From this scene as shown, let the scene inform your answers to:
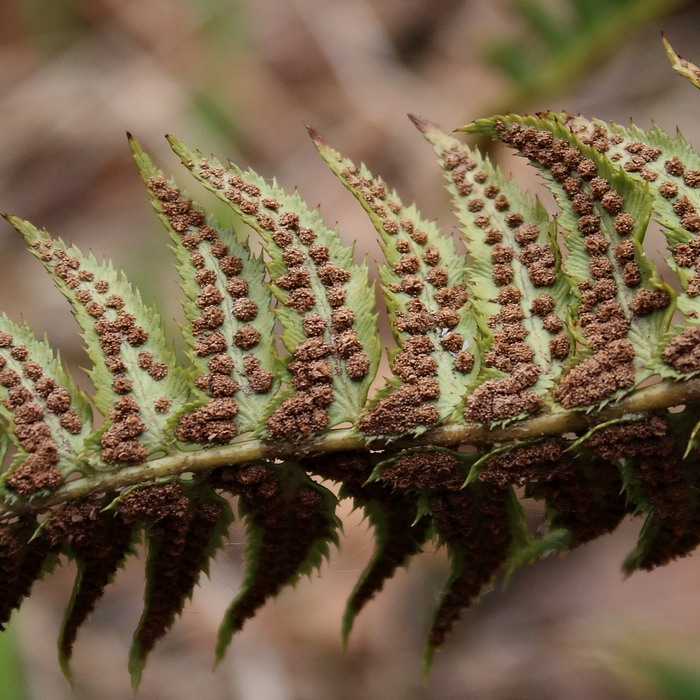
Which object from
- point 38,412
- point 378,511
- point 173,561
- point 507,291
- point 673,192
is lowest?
point 173,561

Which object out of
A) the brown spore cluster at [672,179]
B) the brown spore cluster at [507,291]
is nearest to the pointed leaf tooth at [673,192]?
the brown spore cluster at [672,179]

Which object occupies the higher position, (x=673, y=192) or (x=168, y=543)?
(x=673, y=192)

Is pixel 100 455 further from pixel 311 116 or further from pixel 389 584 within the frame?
pixel 311 116

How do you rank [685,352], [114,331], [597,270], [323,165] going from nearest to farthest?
[685,352], [597,270], [114,331], [323,165]

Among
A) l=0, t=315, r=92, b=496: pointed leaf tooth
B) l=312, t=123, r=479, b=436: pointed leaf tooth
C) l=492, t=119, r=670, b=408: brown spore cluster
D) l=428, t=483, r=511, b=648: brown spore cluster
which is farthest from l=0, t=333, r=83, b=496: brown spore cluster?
l=492, t=119, r=670, b=408: brown spore cluster

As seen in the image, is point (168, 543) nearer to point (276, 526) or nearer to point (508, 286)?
point (276, 526)

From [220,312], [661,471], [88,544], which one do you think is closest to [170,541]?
[88,544]

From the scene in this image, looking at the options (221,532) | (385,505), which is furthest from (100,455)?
(385,505)
